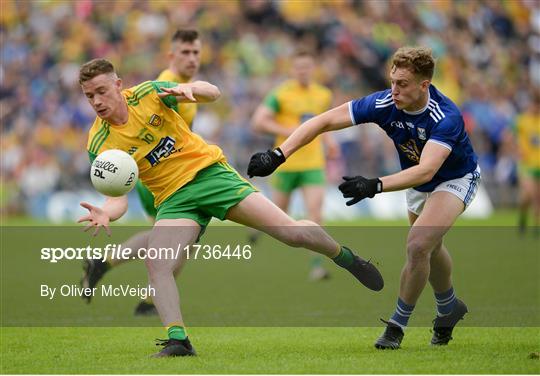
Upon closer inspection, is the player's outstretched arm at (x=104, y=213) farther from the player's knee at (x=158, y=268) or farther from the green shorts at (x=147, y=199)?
the green shorts at (x=147, y=199)

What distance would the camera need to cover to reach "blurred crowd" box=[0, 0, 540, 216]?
2297cm

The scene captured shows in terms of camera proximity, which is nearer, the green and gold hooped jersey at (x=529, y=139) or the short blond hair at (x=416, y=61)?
the short blond hair at (x=416, y=61)

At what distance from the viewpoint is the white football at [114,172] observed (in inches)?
263

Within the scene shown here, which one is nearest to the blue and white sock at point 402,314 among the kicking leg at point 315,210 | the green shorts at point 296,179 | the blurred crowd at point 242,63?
the kicking leg at point 315,210

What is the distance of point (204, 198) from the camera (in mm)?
7164

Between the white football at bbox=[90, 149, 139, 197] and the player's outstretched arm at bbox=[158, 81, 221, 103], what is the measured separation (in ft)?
1.84

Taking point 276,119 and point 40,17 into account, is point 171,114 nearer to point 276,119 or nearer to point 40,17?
point 276,119

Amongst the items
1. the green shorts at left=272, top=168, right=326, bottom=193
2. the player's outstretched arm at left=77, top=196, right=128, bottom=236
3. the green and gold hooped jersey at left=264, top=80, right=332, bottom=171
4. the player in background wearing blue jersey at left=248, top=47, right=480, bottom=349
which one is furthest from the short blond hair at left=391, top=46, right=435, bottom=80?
→ the green and gold hooped jersey at left=264, top=80, right=332, bottom=171

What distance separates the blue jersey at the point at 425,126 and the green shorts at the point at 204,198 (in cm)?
101

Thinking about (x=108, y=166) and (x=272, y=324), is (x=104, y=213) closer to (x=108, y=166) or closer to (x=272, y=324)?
(x=108, y=166)

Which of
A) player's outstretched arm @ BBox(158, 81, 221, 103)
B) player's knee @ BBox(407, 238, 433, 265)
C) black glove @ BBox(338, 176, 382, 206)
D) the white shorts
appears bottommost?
player's knee @ BBox(407, 238, 433, 265)

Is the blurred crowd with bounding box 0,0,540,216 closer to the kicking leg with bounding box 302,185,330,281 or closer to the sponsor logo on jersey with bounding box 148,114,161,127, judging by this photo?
the kicking leg with bounding box 302,185,330,281

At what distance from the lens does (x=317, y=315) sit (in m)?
8.99

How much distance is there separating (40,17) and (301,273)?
14.7 meters
